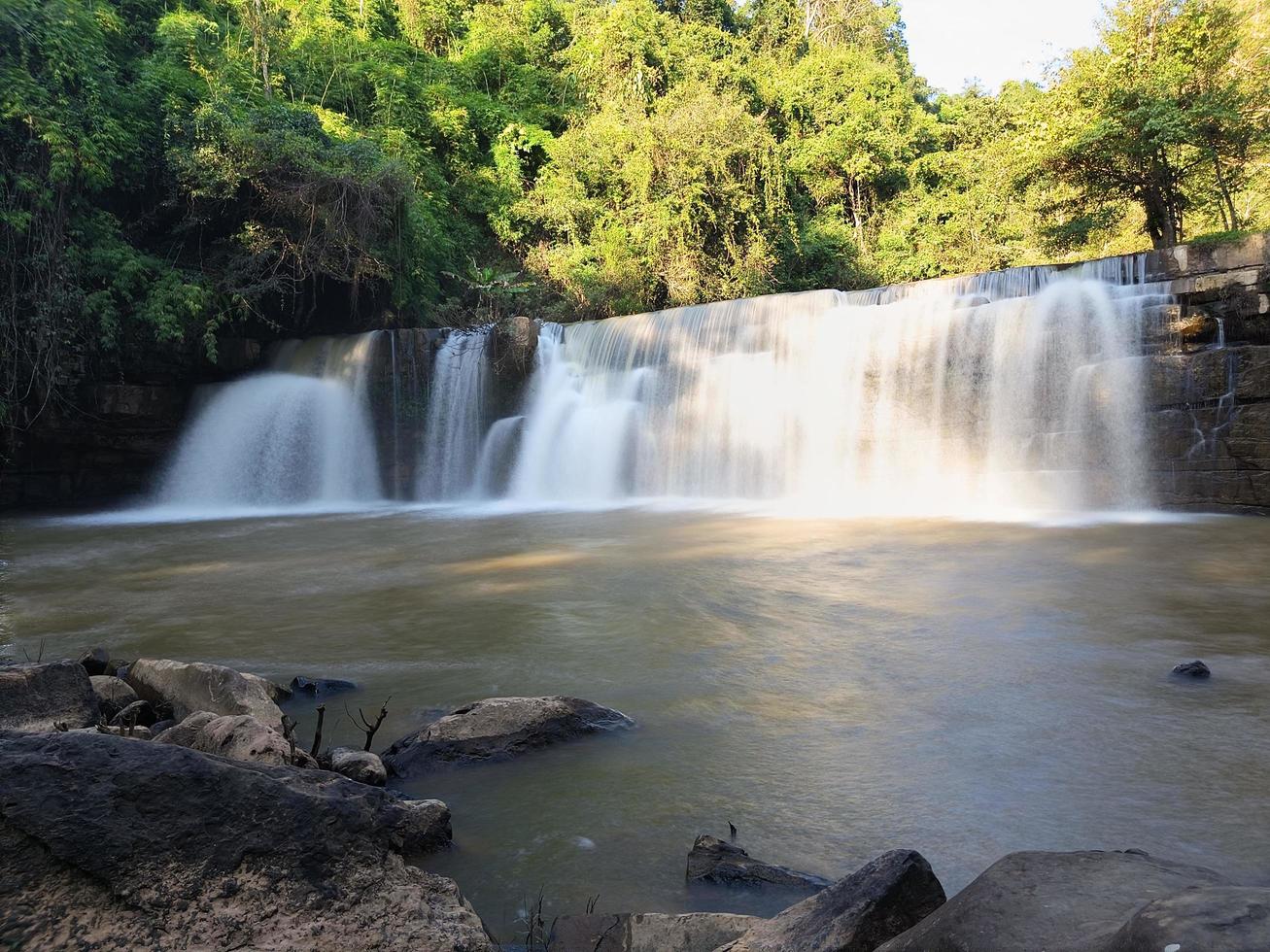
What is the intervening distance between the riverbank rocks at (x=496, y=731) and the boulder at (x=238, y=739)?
0.48m

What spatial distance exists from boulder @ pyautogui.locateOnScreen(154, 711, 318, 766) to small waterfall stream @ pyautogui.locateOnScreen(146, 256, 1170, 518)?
9.90 metres

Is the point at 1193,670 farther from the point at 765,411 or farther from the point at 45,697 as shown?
the point at 765,411

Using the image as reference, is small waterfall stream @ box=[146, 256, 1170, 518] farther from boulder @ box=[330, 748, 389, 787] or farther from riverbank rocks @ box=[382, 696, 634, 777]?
boulder @ box=[330, 748, 389, 787]

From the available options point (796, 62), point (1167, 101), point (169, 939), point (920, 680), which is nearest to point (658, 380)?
point (1167, 101)

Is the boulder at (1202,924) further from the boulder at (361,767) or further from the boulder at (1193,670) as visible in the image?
the boulder at (1193,670)

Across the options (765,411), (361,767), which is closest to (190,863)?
(361,767)

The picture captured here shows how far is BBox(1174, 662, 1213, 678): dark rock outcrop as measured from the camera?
4113mm

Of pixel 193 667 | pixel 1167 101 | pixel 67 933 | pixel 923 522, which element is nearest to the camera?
pixel 67 933

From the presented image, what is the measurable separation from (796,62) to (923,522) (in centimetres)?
2609

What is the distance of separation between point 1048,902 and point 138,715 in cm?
349

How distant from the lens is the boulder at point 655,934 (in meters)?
2.00

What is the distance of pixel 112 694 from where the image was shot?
12.1ft

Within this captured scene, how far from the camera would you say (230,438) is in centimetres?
1590

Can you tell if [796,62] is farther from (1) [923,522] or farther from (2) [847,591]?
(2) [847,591]
